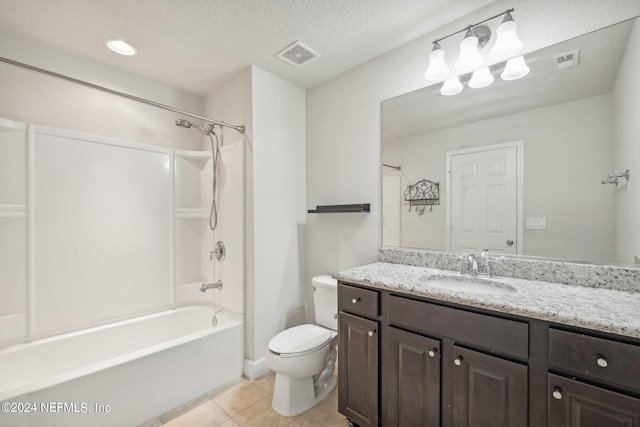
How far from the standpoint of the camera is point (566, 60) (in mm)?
1340

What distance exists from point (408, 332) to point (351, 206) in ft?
3.33

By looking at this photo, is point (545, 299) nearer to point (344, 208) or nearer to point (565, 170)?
point (565, 170)

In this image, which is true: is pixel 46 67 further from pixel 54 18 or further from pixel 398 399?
pixel 398 399

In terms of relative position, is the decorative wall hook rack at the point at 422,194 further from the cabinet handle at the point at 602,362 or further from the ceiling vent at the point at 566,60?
the cabinet handle at the point at 602,362

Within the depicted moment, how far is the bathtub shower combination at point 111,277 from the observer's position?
1581 mm

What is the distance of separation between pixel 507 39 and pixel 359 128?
3.30ft

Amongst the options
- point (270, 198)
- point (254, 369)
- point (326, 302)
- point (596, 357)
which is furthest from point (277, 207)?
point (596, 357)

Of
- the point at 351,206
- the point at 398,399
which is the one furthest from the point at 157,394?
the point at 351,206

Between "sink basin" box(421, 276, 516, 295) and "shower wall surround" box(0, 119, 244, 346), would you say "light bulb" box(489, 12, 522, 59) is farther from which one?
"shower wall surround" box(0, 119, 244, 346)

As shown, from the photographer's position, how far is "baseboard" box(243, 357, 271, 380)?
2.08 metres

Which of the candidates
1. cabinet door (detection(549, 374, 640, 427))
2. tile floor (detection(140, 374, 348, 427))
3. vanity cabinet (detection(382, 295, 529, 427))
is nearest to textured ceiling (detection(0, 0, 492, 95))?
vanity cabinet (detection(382, 295, 529, 427))

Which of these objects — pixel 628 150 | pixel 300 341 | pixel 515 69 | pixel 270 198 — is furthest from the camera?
pixel 270 198

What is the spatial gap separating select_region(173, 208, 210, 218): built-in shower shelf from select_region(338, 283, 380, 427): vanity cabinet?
1.63 meters

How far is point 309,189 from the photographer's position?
248 centimetres
